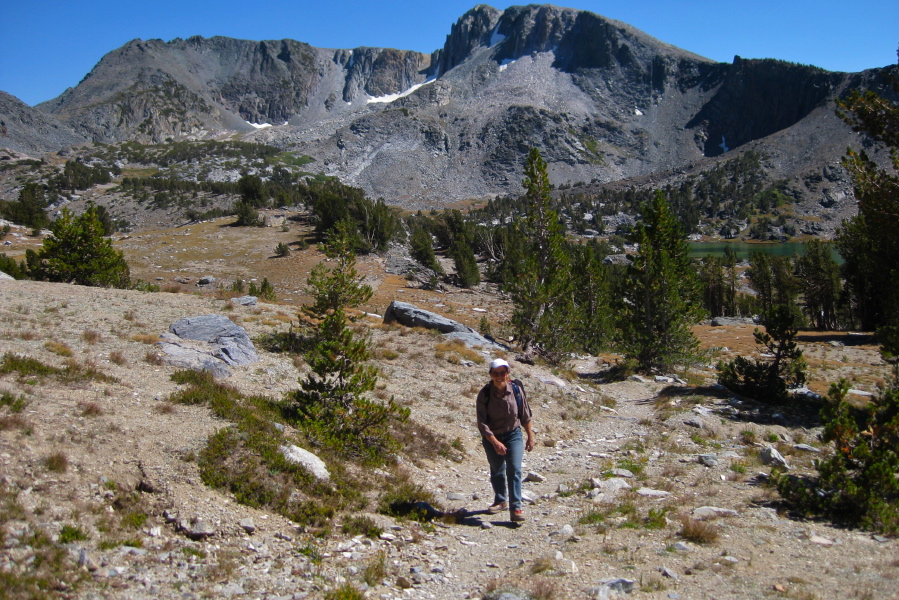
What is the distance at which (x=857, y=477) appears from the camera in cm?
682

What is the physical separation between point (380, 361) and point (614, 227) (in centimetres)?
17089

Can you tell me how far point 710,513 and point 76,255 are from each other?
2599 centimetres

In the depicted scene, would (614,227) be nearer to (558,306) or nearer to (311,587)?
(558,306)

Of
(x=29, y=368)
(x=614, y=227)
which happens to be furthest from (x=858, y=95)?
(x=614, y=227)

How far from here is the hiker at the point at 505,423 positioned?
7461 millimetres

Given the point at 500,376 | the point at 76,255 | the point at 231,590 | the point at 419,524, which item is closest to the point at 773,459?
the point at 500,376

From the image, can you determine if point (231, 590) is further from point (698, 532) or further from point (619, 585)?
point (698, 532)

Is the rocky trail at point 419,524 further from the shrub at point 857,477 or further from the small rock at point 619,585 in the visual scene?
the shrub at point 857,477

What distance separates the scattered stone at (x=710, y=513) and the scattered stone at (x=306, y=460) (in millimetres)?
5502

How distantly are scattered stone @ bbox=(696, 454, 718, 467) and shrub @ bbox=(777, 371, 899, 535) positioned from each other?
2.65 metres

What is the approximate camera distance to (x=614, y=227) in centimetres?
17488

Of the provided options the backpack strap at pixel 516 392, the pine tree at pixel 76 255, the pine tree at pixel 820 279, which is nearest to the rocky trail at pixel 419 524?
the backpack strap at pixel 516 392

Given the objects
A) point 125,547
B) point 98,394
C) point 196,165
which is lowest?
point 125,547

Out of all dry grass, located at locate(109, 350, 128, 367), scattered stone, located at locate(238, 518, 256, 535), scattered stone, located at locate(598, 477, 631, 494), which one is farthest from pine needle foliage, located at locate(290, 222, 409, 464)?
dry grass, located at locate(109, 350, 128, 367)
